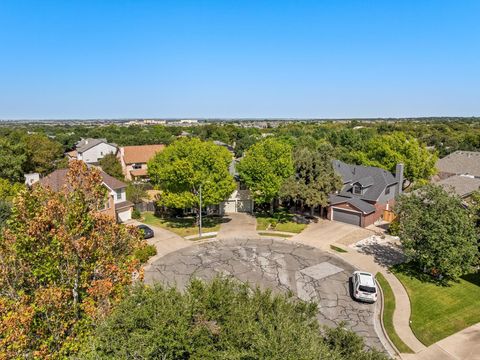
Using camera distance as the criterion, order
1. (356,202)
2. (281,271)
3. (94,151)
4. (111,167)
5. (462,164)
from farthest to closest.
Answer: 1. (94,151)
2. (462,164)
3. (111,167)
4. (356,202)
5. (281,271)

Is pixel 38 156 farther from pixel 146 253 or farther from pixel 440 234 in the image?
pixel 440 234

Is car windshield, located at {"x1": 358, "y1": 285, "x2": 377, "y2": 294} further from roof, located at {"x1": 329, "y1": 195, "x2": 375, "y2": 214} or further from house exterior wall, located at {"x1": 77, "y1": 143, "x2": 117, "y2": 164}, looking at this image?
house exterior wall, located at {"x1": 77, "y1": 143, "x2": 117, "y2": 164}

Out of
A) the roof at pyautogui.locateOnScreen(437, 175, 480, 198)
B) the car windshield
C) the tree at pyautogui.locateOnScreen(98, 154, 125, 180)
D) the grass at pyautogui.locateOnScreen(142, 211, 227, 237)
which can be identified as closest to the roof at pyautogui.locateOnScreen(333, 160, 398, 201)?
the roof at pyautogui.locateOnScreen(437, 175, 480, 198)

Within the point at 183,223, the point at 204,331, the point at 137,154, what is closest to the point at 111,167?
the point at 137,154

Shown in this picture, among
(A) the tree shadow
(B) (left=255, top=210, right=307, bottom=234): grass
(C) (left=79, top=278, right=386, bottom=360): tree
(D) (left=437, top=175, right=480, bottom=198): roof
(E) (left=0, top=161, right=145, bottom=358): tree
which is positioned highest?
(E) (left=0, top=161, right=145, bottom=358): tree

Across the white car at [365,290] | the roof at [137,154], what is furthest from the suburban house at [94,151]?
the white car at [365,290]

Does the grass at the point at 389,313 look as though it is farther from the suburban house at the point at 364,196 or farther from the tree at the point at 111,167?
the tree at the point at 111,167

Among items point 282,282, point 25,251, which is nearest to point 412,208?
point 282,282
